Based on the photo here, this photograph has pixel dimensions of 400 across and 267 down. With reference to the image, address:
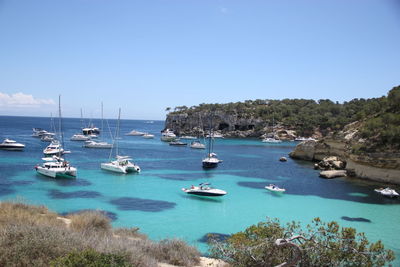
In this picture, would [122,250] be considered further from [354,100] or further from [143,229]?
[354,100]

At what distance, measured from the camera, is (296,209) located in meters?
27.6

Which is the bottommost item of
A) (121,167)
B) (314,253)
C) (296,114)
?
(121,167)

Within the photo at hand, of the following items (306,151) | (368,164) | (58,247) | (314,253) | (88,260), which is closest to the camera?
(88,260)

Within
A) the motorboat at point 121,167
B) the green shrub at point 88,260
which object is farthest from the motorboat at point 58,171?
the green shrub at point 88,260

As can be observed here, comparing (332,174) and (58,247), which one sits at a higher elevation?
(58,247)

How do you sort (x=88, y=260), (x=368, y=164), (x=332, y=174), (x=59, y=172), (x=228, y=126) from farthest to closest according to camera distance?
1. (x=228, y=126)
2. (x=332, y=174)
3. (x=368, y=164)
4. (x=59, y=172)
5. (x=88, y=260)

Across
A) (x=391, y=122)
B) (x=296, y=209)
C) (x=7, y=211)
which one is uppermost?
(x=391, y=122)

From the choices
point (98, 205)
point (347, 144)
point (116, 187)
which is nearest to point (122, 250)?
point (98, 205)

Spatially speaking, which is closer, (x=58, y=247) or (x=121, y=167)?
(x=58, y=247)

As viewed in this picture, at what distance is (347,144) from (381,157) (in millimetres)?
10813

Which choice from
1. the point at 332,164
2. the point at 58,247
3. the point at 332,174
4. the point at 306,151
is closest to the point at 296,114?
the point at 306,151

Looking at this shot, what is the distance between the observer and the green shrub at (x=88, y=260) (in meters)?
8.16

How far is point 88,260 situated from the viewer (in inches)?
332

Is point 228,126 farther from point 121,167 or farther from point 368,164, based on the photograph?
point 121,167
